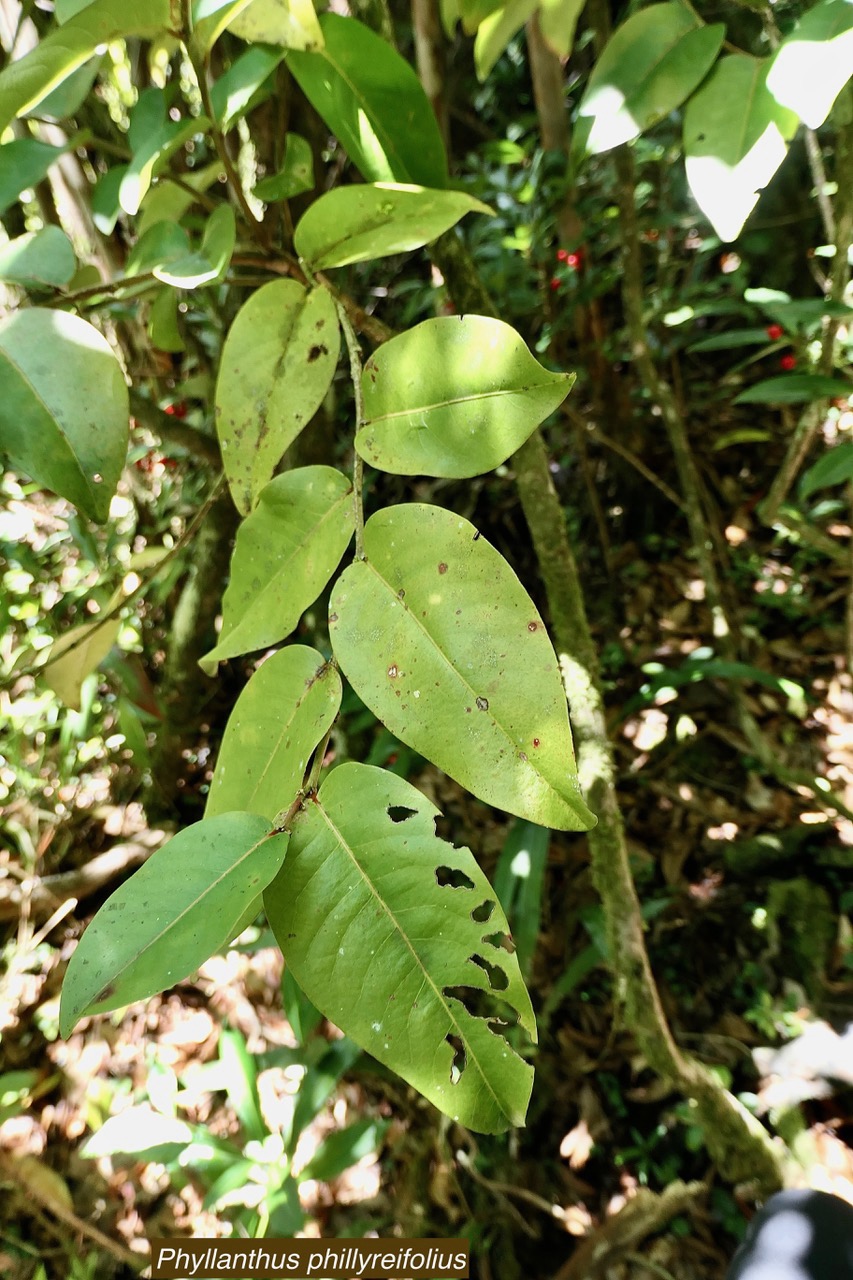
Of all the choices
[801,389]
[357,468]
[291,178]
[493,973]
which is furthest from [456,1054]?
[801,389]

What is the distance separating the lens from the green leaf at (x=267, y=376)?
0.41 m

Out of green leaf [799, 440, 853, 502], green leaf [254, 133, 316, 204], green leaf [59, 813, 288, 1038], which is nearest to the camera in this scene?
green leaf [59, 813, 288, 1038]

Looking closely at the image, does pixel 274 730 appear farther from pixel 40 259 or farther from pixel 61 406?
pixel 40 259

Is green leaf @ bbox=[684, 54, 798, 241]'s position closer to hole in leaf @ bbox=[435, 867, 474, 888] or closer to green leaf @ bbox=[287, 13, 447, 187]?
green leaf @ bbox=[287, 13, 447, 187]

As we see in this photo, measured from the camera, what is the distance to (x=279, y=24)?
0.39 meters

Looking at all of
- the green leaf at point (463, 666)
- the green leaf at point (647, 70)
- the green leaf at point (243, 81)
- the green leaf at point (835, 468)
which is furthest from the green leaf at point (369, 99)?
the green leaf at point (835, 468)

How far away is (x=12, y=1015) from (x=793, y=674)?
5.49ft

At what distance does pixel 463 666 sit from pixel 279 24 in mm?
368

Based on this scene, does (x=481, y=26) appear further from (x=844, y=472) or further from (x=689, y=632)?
(x=689, y=632)

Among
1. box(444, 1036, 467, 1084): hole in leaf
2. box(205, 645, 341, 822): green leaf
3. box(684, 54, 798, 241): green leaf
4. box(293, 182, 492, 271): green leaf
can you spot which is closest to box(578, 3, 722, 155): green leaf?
box(684, 54, 798, 241): green leaf

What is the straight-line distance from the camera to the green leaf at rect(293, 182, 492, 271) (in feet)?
1.25

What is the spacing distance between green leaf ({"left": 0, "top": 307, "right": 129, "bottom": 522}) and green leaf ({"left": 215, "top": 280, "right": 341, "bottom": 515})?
7 cm

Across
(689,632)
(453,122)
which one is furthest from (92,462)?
(453,122)

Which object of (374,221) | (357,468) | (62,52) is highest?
(62,52)
